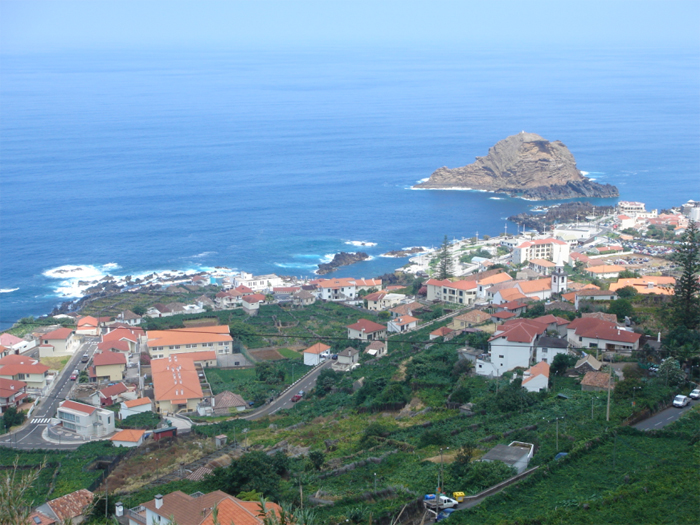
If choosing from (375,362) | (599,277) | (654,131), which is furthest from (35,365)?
(654,131)

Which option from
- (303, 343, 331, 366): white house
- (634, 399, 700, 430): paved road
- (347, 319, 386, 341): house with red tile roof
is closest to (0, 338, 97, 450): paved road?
(303, 343, 331, 366): white house

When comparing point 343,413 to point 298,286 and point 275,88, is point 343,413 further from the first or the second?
point 275,88

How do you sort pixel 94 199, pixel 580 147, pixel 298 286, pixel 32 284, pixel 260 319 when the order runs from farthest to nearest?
pixel 580 147 → pixel 94 199 → pixel 32 284 → pixel 298 286 → pixel 260 319

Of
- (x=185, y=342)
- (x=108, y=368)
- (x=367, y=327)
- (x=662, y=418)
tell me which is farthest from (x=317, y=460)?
(x=185, y=342)

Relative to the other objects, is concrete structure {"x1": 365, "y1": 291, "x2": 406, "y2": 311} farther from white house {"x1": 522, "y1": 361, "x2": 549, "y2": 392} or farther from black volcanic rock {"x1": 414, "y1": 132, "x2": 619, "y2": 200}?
black volcanic rock {"x1": 414, "y1": 132, "x2": 619, "y2": 200}

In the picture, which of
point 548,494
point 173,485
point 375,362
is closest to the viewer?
point 548,494
